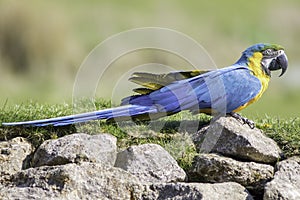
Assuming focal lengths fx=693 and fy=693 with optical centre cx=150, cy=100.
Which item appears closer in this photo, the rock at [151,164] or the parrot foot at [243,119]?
the rock at [151,164]

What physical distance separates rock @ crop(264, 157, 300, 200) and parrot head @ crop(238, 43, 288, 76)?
1.08 meters

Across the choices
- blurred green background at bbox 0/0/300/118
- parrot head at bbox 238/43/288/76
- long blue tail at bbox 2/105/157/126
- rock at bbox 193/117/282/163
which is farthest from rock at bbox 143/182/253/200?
blurred green background at bbox 0/0/300/118

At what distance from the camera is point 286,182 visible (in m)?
4.83

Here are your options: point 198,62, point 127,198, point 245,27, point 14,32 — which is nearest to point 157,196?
point 127,198

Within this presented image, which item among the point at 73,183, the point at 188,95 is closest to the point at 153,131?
the point at 188,95

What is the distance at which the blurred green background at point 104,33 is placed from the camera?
14.1m

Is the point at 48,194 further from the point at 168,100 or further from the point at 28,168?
the point at 168,100

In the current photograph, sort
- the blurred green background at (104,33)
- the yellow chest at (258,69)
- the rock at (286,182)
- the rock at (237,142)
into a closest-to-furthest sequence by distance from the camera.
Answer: the rock at (286,182), the rock at (237,142), the yellow chest at (258,69), the blurred green background at (104,33)

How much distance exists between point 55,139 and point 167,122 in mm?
1023

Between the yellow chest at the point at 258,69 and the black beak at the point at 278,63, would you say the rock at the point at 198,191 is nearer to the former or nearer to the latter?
the yellow chest at the point at 258,69

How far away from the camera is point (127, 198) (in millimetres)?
4672

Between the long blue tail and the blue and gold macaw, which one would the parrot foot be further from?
the long blue tail

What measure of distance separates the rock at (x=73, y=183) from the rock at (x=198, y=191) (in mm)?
123

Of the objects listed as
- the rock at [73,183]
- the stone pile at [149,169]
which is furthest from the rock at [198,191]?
the rock at [73,183]
